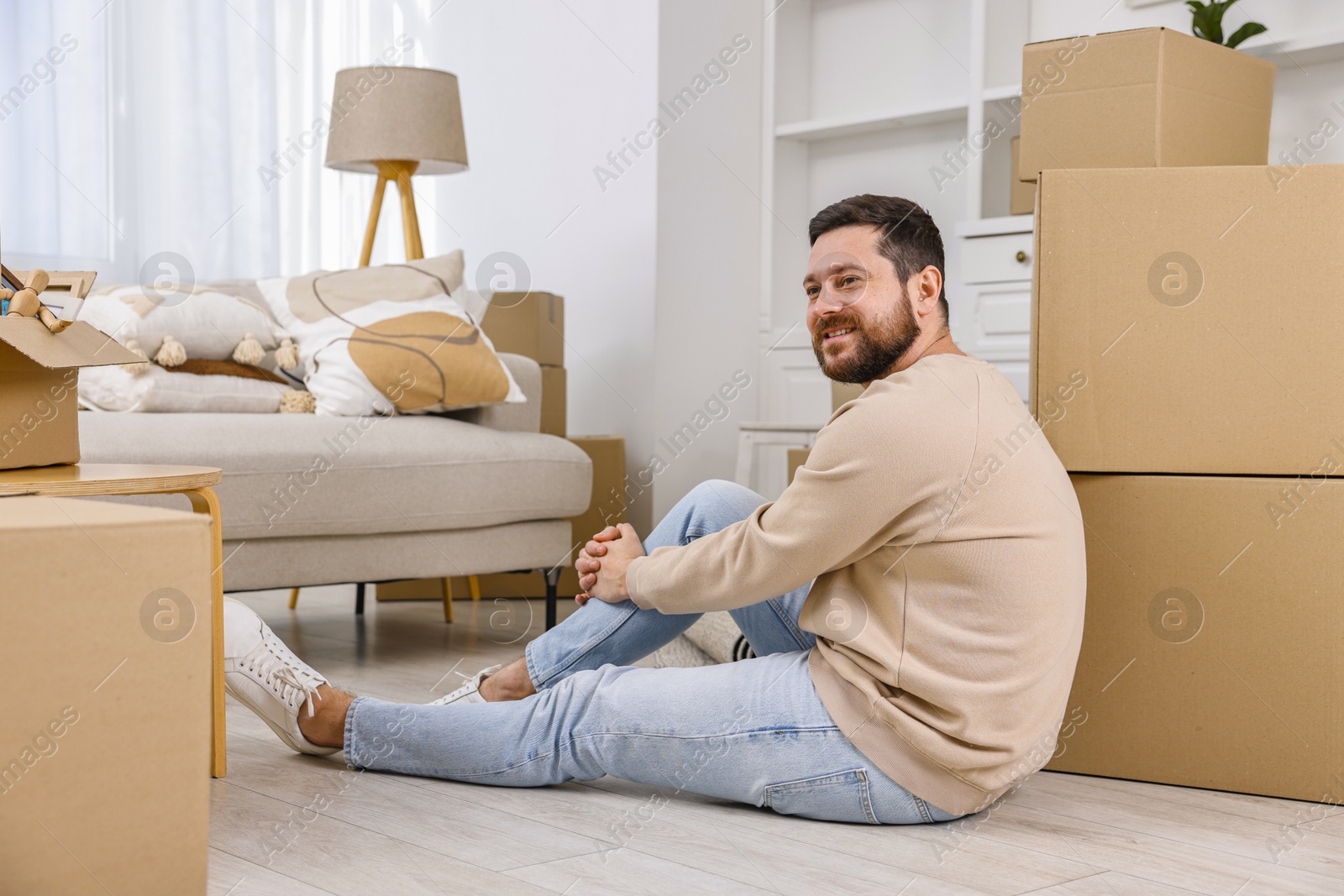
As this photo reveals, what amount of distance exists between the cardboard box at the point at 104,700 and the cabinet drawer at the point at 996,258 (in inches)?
93.1

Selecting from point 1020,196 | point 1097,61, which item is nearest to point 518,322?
point 1020,196

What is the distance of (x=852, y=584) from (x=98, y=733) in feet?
2.33

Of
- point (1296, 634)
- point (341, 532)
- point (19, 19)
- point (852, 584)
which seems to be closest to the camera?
point (852, 584)

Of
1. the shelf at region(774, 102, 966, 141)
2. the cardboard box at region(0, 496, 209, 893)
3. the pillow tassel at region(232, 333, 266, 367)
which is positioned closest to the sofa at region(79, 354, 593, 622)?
the pillow tassel at region(232, 333, 266, 367)

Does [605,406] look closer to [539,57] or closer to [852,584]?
[539,57]

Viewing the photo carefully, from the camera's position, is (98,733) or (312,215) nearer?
(98,733)

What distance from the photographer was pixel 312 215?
421 cm

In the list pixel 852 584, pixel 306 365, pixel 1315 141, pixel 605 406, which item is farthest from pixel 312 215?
pixel 852 584

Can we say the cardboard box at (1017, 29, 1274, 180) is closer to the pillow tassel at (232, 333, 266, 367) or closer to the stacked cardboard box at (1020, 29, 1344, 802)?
the stacked cardboard box at (1020, 29, 1344, 802)

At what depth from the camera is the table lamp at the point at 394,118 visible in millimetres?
3010

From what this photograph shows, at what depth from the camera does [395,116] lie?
118 inches

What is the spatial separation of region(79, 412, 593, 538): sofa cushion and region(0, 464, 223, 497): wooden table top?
53 cm

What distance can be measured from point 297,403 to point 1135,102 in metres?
1.56

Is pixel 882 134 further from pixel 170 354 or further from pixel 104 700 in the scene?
pixel 104 700
